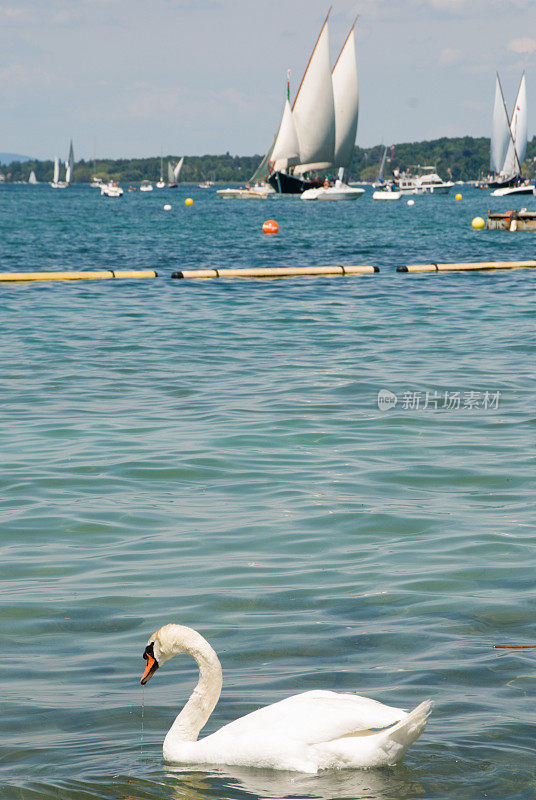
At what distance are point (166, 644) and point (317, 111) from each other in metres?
105

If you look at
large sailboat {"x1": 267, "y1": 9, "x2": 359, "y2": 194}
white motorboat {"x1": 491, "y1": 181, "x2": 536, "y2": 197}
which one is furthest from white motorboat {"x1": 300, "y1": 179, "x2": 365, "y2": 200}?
white motorboat {"x1": 491, "y1": 181, "x2": 536, "y2": 197}

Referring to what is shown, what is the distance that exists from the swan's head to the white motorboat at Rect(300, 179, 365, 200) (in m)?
115

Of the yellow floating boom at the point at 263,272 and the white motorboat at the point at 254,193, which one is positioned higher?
the white motorboat at the point at 254,193

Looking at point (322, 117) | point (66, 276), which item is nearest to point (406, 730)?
point (66, 276)

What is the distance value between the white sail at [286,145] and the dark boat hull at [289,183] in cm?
409

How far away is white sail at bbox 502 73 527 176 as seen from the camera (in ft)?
452

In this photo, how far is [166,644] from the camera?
5.02 metres

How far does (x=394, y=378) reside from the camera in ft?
48.7

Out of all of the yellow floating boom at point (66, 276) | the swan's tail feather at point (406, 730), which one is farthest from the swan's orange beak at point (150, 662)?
the yellow floating boom at point (66, 276)

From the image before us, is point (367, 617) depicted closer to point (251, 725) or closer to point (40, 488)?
point (251, 725)

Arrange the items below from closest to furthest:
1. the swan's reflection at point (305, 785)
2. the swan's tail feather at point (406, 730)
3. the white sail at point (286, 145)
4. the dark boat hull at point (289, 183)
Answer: the swan's tail feather at point (406, 730) → the swan's reflection at point (305, 785) → the white sail at point (286, 145) → the dark boat hull at point (289, 183)

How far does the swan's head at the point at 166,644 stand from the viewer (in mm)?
4965

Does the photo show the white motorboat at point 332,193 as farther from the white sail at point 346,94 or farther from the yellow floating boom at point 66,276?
the yellow floating boom at point 66,276

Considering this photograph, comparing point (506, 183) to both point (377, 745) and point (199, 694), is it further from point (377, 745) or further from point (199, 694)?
point (377, 745)
